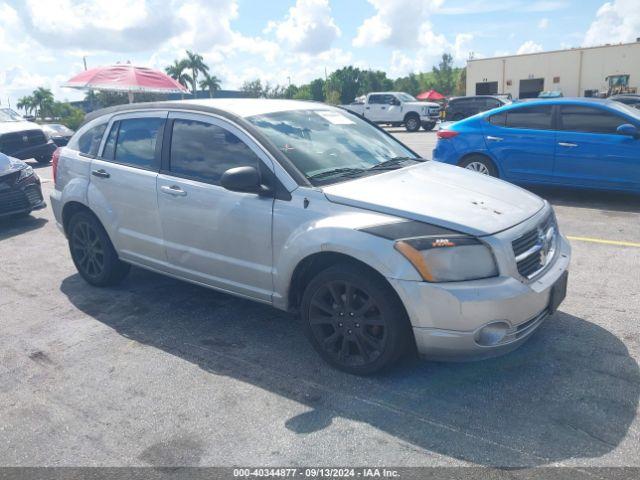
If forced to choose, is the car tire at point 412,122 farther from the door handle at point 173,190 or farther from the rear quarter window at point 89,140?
the door handle at point 173,190

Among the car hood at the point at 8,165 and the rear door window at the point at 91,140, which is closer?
the rear door window at the point at 91,140

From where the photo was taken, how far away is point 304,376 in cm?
357

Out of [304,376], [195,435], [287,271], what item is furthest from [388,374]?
[195,435]

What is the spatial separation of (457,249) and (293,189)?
3.76 feet

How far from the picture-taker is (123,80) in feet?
51.8

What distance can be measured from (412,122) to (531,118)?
20.8 metres

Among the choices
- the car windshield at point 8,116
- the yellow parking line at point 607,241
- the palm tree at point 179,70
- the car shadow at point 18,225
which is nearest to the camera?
the yellow parking line at point 607,241

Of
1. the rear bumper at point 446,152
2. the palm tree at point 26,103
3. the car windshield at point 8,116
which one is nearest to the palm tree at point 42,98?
the palm tree at point 26,103

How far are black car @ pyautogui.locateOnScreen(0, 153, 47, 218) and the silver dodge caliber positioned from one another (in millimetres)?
3460

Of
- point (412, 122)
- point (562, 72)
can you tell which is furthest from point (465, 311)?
point (562, 72)

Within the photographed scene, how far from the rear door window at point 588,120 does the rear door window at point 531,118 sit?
20 cm

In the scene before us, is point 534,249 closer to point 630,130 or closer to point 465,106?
point 630,130

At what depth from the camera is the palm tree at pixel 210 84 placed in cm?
7392

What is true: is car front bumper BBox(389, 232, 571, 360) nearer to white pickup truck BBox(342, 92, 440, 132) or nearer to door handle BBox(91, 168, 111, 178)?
door handle BBox(91, 168, 111, 178)
